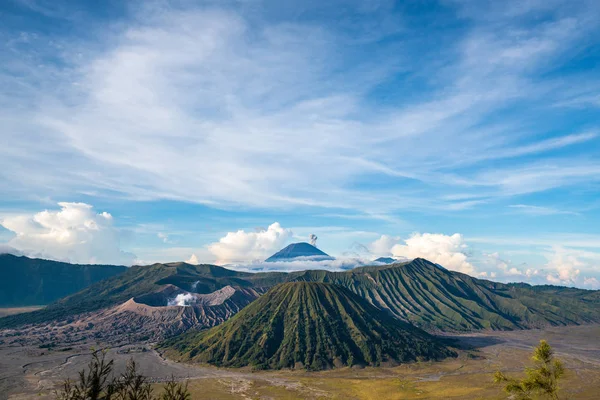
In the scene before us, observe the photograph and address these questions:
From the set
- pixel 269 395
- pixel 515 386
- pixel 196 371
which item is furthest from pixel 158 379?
pixel 515 386

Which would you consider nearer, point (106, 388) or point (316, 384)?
point (106, 388)

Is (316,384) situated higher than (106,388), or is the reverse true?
(106,388)

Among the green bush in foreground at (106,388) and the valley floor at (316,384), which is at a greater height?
the green bush in foreground at (106,388)

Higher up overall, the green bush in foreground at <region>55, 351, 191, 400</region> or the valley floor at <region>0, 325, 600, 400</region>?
the green bush in foreground at <region>55, 351, 191, 400</region>

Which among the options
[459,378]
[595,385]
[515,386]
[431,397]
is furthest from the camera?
[459,378]

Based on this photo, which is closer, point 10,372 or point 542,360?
point 542,360

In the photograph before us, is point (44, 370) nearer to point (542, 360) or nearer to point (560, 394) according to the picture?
point (542, 360)

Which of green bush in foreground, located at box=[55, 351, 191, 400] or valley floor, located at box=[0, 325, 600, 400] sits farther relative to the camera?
valley floor, located at box=[0, 325, 600, 400]

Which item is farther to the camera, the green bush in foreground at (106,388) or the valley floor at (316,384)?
the valley floor at (316,384)

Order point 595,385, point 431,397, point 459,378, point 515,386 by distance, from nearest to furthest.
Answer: point 515,386 < point 431,397 < point 595,385 < point 459,378

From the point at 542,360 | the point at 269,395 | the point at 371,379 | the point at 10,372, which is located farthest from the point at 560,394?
the point at 10,372

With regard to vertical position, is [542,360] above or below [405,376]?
above
